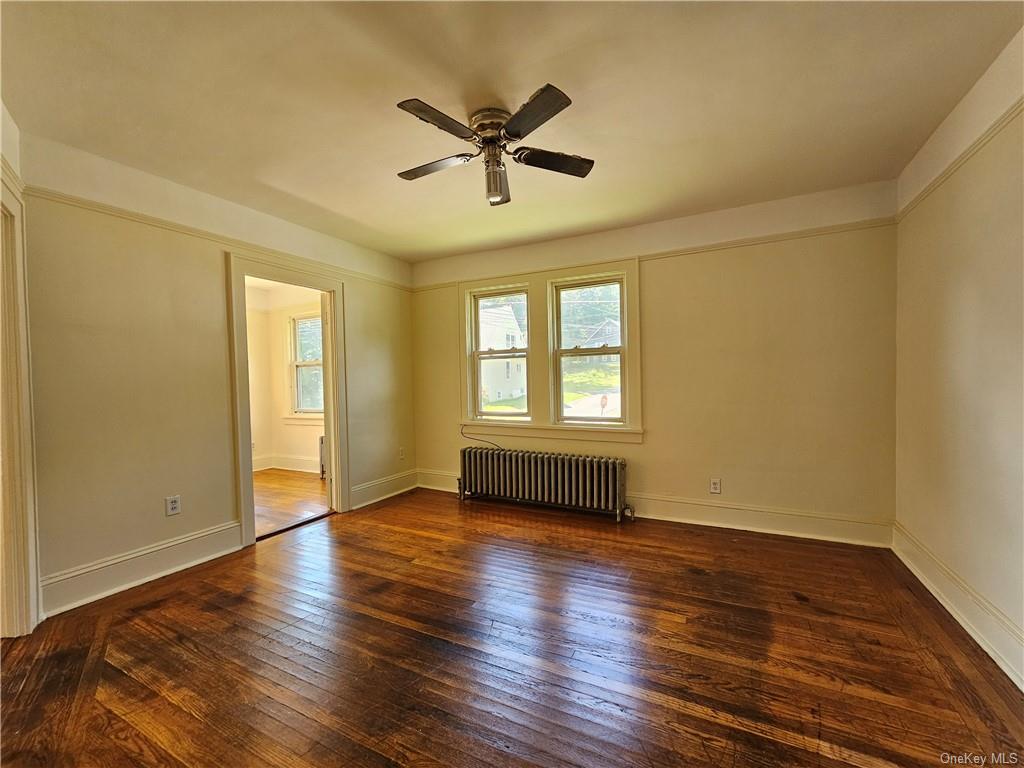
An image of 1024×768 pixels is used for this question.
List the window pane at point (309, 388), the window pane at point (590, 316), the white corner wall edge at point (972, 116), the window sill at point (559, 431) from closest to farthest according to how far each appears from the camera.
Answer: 1. the white corner wall edge at point (972, 116)
2. the window sill at point (559, 431)
3. the window pane at point (590, 316)
4. the window pane at point (309, 388)

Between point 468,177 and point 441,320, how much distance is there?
227cm

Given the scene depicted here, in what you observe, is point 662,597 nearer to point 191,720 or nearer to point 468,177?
point 191,720

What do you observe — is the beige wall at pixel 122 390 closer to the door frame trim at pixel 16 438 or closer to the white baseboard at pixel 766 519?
the door frame trim at pixel 16 438

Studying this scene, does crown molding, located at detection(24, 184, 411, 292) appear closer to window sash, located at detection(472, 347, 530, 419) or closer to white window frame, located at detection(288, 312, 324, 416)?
window sash, located at detection(472, 347, 530, 419)

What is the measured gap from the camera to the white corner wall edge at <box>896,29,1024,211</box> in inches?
70.5

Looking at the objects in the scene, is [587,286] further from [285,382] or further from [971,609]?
[285,382]

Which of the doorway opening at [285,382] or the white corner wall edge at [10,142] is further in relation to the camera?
the doorway opening at [285,382]

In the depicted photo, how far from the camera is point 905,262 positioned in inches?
117

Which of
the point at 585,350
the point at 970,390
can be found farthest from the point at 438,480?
the point at 970,390

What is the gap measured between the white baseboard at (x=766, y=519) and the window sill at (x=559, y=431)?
1.75ft

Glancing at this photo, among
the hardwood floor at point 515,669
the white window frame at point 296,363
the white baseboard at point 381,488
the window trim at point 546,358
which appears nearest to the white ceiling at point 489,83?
the window trim at point 546,358

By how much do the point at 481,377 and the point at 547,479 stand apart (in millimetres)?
1403

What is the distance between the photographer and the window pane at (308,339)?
6.08 m

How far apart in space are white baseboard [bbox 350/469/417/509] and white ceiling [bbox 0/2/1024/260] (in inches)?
110
